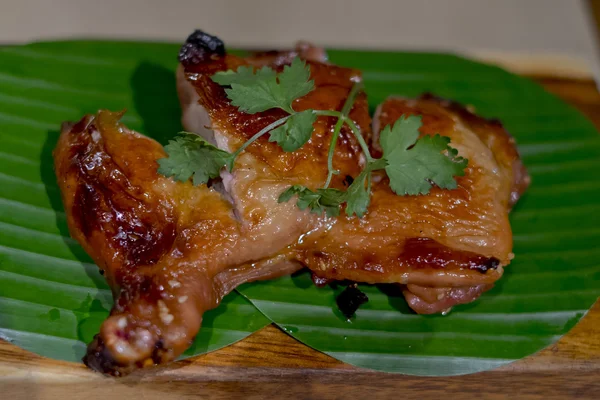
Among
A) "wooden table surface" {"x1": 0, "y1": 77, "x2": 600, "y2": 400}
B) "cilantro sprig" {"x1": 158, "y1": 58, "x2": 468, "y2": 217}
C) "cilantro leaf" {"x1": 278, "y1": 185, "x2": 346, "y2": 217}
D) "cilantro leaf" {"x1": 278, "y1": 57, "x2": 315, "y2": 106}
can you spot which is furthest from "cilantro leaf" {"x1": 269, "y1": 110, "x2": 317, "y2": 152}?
"wooden table surface" {"x1": 0, "y1": 77, "x2": 600, "y2": 400}

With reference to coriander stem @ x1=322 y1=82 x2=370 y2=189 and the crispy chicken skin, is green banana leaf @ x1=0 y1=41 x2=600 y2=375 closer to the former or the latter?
the crispy chicken skin

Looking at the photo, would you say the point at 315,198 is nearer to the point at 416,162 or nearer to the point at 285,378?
the point at 416,162

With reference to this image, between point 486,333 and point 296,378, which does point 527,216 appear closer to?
point 486,333

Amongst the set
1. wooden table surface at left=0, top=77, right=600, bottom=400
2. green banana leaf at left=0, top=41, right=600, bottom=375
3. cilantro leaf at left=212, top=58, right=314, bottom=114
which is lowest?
wooden table surface at left=0, top=77, right=600, bottom=400

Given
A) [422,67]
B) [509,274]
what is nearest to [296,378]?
[509,274]

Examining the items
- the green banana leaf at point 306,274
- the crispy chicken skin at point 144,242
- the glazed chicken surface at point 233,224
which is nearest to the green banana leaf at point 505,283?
the green banana leaf at point 306,274

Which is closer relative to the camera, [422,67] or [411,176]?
[411,176]

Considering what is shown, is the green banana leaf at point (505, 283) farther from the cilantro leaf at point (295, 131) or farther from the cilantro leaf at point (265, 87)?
the cilantro leaf at point (265, 87)
